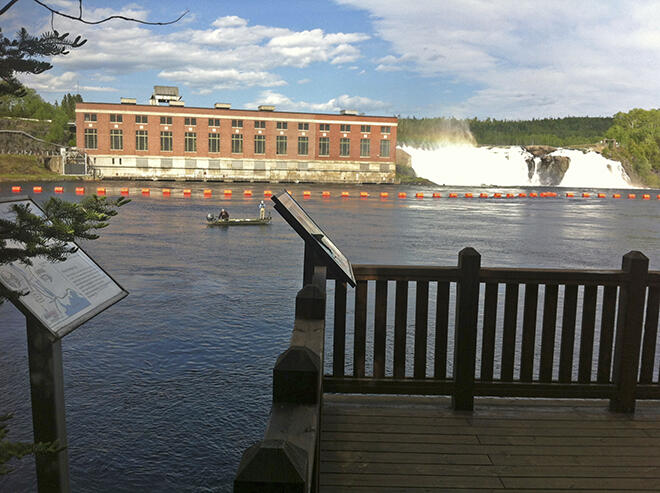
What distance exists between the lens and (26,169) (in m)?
97.9

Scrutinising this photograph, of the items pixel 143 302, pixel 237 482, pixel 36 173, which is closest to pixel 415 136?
pixel 36 173

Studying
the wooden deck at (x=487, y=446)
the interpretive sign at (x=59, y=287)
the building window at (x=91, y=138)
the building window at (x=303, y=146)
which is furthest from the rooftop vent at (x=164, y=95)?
the wooden deck at (x=487, y=446)

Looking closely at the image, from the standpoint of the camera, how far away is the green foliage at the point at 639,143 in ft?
444

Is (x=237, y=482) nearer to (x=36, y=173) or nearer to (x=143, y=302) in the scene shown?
(x=143, y=302)

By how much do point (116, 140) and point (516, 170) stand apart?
76752mm

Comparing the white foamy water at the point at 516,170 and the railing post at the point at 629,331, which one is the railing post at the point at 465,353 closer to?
the railing post at the point at 629,331

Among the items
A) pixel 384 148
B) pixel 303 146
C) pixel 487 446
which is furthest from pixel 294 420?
pixel 384 148

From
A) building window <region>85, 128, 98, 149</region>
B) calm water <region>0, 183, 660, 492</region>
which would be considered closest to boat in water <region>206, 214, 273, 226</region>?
calm water <region>0, 183, 660, 492</region>

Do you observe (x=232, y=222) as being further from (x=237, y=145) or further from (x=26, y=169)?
(x=26, y=169)

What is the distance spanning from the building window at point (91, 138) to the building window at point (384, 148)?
45.5 meters

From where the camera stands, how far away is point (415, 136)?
19838 cm

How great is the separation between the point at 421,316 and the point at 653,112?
196185 millimetres

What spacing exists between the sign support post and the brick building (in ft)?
311

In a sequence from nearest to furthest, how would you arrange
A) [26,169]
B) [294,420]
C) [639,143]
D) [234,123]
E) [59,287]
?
[294,420] < [59,287] < [234,123] < [26,169] < [639,143]
